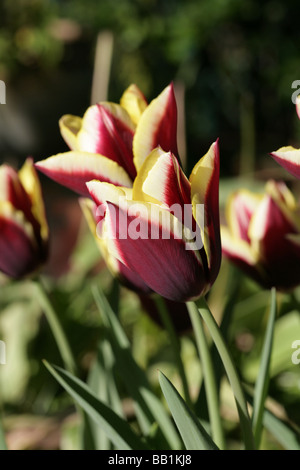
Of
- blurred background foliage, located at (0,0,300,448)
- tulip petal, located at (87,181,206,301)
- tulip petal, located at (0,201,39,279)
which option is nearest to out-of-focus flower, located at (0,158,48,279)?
tulip petal, located at (0,201,39,279)

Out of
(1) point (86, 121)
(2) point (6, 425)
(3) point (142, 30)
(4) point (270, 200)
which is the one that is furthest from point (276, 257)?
(3) point (142, 30)

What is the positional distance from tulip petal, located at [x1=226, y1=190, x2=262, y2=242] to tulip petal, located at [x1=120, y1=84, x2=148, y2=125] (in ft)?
0.38

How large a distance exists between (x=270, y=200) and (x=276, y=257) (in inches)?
1.3

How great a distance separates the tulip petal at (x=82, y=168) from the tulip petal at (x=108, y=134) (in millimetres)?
16

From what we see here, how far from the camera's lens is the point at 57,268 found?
1.50 m

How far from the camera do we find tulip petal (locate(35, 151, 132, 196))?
0.28 metres

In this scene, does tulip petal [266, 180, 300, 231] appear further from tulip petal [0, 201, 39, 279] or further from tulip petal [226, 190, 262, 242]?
tulip petal [0, 201, 39, 279]

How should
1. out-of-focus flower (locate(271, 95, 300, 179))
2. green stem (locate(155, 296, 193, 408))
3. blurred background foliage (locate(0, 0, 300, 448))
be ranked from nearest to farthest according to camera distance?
out-of-focus flower (locate(271, 95, 300, 179))
green stem (locate(155, 296, 193, 408))
blurred background foliage (locate(0, 0, 300, 448))

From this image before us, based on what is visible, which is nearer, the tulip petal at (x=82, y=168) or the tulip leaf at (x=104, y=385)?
the tulip petal at (x=82, y=168)

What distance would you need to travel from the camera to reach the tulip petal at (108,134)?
30 cm

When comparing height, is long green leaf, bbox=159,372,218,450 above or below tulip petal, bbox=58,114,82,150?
below

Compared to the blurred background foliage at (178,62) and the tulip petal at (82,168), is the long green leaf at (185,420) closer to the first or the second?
the tulip petal at (82,168)

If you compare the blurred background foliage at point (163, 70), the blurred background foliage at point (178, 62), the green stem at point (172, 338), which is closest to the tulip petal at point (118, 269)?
the green stem at point (172, 338)

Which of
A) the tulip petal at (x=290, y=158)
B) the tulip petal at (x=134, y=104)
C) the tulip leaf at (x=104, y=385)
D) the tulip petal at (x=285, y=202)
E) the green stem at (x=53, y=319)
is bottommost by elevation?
the tulip leaf at (x=104, y=385)
